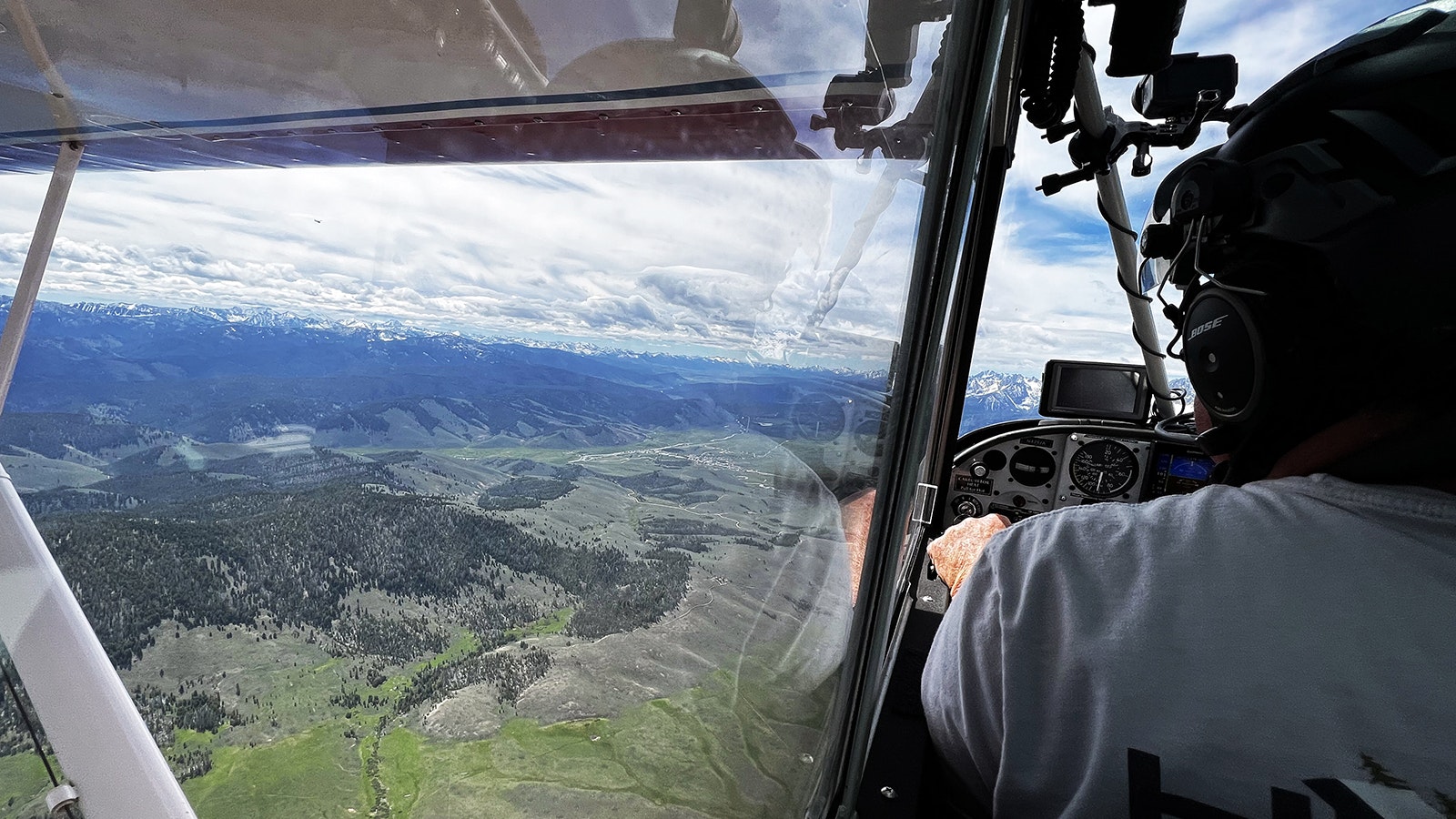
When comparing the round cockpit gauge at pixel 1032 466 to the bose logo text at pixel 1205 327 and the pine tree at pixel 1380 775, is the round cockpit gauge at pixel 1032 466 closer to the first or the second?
the bose logo text at pixel 1205 327

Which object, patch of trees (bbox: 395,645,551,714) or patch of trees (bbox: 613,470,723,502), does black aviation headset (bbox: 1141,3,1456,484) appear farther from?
patch of trees (bbox: 395,645,551,714)

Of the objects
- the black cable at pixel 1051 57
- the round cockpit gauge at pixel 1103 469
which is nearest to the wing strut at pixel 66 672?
the black cable at pixel 1051 57

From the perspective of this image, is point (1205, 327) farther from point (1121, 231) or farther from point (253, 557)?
point (1121, 231)

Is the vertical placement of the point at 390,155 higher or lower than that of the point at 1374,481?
higher

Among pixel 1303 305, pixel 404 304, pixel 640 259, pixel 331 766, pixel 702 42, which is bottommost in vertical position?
pixel 331 766

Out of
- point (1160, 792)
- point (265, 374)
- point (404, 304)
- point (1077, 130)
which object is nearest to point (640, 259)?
point (404, 304)

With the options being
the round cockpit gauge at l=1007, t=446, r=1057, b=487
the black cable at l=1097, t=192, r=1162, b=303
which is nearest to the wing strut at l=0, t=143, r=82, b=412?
the black cable at l=1097, t=192, r=1162, b=303

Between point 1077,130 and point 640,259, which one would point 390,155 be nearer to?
point 640,259
